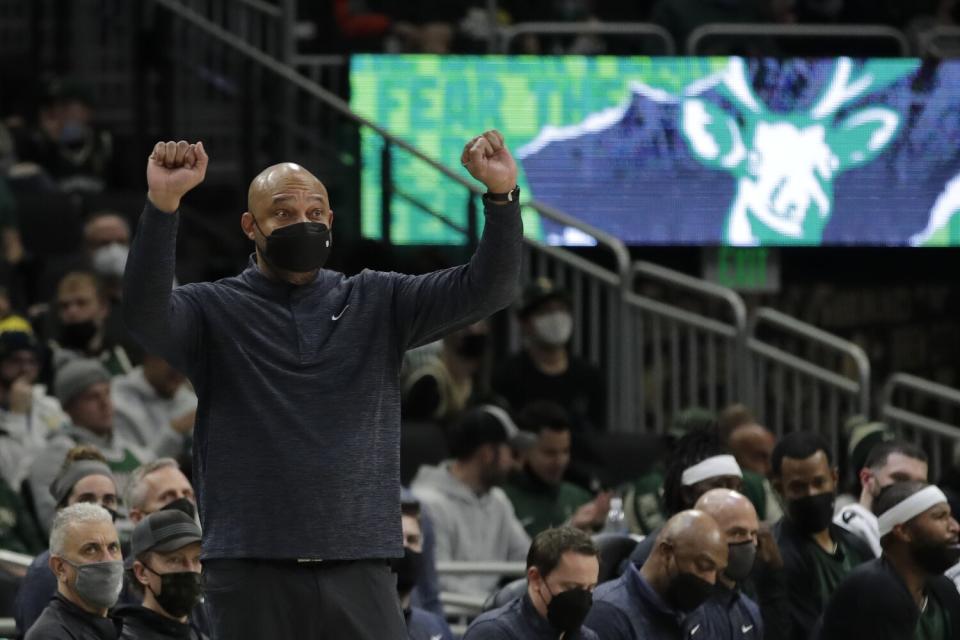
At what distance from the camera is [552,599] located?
760 centimetres

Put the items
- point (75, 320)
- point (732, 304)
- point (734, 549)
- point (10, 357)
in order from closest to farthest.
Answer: point (734, 549)
point (10, 357)
point (75, 320)
point (732, 304)

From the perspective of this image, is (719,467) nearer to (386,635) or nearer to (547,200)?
(386,635)

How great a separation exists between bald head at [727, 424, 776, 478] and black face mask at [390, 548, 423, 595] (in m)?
2.67

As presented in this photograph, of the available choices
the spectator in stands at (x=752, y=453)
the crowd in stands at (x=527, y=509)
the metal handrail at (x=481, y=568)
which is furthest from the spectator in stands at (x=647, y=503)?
the metal handrail at (x=481, y=568)

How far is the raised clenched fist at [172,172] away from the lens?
16.5 ft

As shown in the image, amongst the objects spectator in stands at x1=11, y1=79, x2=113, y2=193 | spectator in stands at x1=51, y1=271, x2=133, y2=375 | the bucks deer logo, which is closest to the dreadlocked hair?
spectator in stands at x1=51, y1=271, x2=133, y2=375

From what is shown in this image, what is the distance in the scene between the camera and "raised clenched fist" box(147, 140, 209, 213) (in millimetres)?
5020

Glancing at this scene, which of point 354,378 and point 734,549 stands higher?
point 354,378

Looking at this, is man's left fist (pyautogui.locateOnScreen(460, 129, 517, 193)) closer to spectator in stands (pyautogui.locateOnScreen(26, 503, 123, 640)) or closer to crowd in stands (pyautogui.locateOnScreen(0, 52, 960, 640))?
crowd in stands (pyautogui.locateOnScreen(0, 52, 960, 640))

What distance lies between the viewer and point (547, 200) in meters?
15.0

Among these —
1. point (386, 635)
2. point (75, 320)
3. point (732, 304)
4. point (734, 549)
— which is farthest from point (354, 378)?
point (732, 304)

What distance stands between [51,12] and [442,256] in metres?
4.27

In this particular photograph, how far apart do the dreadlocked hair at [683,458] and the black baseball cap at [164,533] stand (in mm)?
2295

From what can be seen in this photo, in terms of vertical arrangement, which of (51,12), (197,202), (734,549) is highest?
(51,12)
